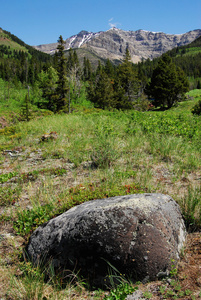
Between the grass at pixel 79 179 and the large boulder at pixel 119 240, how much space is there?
0.75 feet

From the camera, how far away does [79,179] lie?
5410 millimetres

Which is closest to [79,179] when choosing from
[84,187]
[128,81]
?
[84,187]

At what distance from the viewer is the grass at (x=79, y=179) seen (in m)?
2.63

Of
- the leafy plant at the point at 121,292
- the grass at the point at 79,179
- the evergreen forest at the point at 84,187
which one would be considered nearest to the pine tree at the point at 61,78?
the evergreen forest at the point at 84,187

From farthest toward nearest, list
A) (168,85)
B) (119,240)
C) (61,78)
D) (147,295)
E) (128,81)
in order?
(128,81) < (168,85) < (61,78) < (119,240) < (147,295)

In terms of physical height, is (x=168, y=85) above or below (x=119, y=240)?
above

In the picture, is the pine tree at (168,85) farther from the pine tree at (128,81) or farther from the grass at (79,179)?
the grass at (79,179)

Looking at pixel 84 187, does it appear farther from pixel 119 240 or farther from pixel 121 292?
pixel 121 292

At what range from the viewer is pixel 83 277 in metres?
2.67

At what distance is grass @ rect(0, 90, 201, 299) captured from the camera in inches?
104

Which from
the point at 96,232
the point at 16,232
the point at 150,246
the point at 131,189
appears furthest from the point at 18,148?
the point at 150,246

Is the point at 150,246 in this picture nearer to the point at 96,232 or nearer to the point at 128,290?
the point at 128,290

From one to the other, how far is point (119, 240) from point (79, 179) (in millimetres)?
3017

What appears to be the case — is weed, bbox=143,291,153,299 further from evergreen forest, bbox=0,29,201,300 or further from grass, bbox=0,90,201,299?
grass, bbox=0,90,201,299
